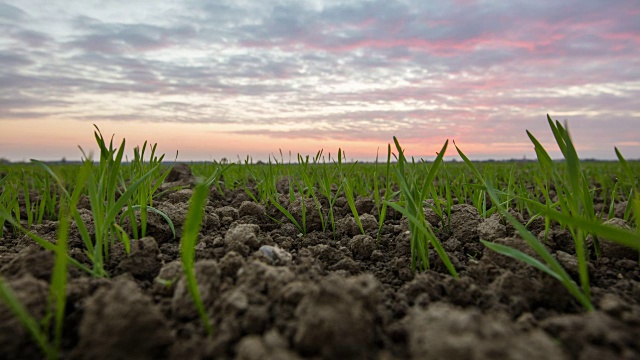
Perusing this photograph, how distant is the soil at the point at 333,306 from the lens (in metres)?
0.85

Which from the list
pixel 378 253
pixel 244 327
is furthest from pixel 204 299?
pixel 378 253

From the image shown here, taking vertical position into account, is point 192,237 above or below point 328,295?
above

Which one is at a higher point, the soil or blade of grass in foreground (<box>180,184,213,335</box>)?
blade of grass in foreground (<box>180,184,213,335</box>)

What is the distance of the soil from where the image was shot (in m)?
0.85

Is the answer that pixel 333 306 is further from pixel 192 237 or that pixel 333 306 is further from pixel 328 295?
pixel 192 237

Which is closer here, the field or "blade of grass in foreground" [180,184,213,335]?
the field

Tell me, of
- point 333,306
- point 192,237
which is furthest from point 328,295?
point 192,237

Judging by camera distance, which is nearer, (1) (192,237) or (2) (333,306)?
(2) (333,306)

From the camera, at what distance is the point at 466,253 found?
1.70 meters

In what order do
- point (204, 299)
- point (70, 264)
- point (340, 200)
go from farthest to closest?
point (340, 200)
point (70, 264)
point (204, 299)

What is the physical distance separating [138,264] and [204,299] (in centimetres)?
43

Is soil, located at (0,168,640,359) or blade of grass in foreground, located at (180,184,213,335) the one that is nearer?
soil, located at (0,168,640,359)

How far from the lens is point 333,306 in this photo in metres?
0.90

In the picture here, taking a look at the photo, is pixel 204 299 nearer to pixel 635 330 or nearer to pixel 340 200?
pixel 635 330
